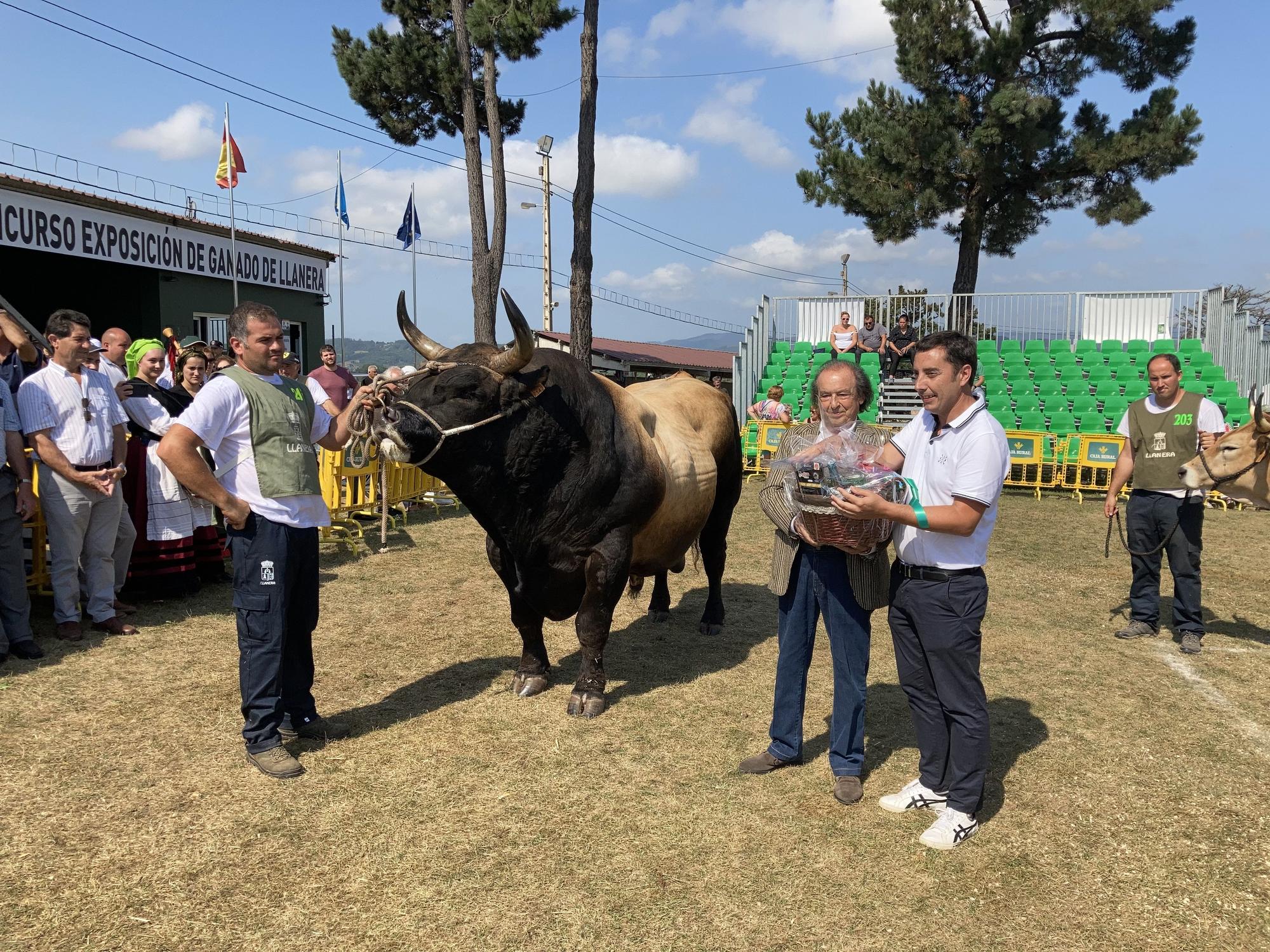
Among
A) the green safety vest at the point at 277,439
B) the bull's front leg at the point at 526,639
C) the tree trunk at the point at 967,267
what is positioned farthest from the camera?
the tree trunk at the point at 967,267

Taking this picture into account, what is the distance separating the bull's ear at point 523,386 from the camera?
13.9ft

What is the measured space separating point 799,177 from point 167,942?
2120 centimetres

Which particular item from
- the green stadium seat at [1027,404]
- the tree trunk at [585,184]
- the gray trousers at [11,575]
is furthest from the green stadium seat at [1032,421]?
the gray trousers at [11,575]

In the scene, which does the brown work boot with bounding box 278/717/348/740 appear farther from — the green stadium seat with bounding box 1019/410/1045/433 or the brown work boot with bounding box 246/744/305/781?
the green stadium seat with bounding box 1019/410/1045/433

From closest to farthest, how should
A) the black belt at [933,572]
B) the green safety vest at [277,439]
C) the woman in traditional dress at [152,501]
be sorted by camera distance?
the black belt at [933,572], the green safety vest at [277,439], the woman in traditional dress at [152,501]

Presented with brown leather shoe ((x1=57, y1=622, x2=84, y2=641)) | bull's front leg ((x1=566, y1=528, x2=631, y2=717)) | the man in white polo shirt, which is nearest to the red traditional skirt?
brown leather shoe ((x1=57, y1=622, x2=84, y2=641))

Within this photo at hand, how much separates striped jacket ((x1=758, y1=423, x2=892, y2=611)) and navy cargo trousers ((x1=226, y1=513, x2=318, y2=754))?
215cm

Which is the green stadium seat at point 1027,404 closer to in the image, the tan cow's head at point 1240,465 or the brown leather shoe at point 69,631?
the tan cow's head at point 1240,465

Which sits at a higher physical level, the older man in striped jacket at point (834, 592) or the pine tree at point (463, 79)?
the pine tree at point (463, 79)

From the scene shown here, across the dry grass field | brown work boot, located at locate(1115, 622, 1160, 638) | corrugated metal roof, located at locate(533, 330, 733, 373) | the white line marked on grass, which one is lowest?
the dry grass field

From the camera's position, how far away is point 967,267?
2055cm

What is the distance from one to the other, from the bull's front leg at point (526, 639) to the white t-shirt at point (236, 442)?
3.90ft

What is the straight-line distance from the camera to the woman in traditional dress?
6.47m

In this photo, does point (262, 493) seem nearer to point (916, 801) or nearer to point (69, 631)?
point (69, 631)
